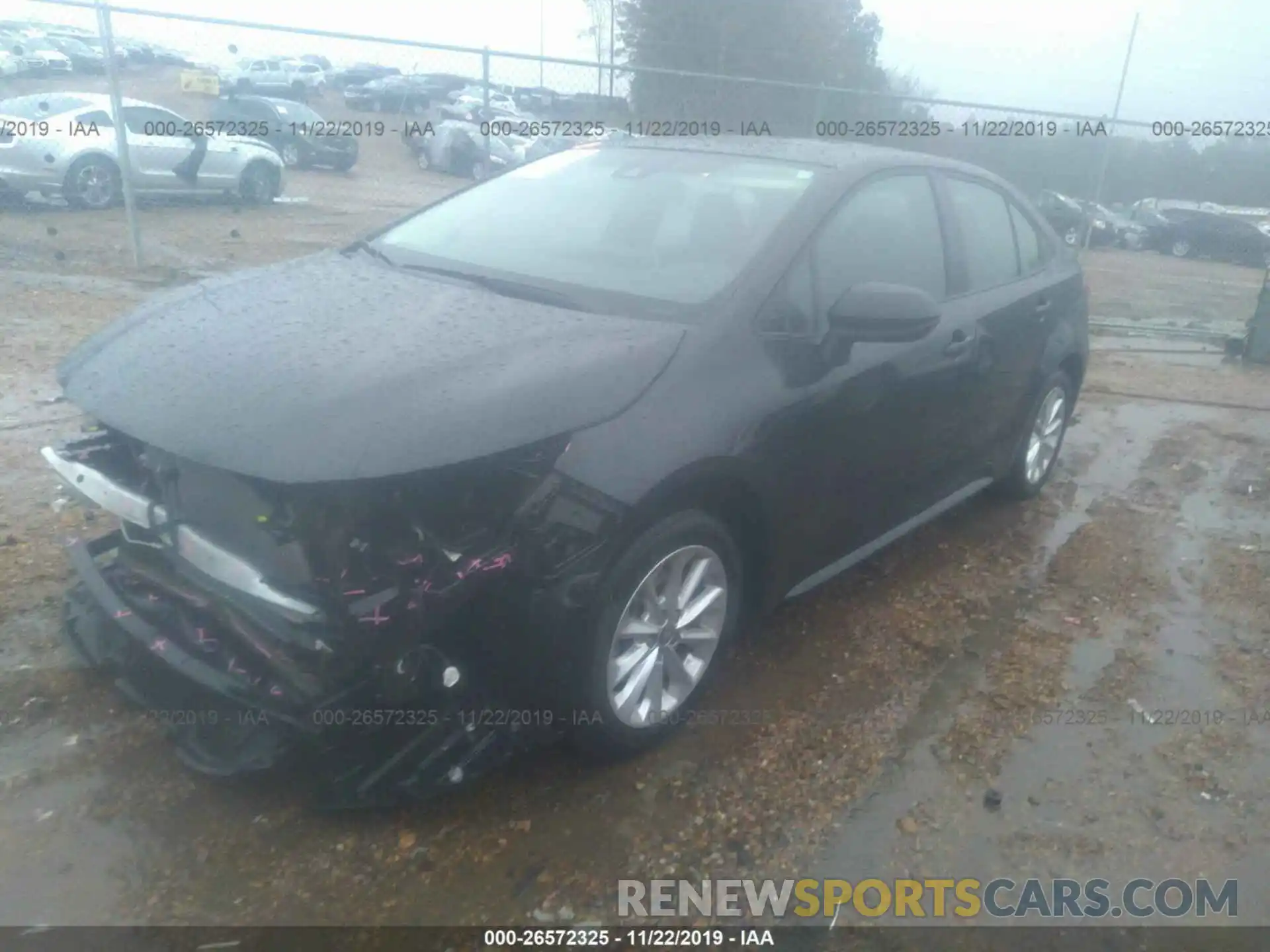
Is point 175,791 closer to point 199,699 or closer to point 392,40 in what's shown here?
point 199,699

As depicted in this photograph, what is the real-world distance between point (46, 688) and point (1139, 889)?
10.7 feet

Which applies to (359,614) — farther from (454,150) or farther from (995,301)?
(454,150)

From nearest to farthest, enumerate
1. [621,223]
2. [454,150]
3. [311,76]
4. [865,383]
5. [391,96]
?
[865,383]
[621,223]
[391,96]
[454,150]
[311,76]

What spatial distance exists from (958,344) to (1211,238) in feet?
80.9

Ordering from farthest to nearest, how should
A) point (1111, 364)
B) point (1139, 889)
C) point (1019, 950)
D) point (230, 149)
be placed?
point (230, 149) < point (1111, 364) < point (1139, 889) < point (1019, 950)

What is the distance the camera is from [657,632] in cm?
292

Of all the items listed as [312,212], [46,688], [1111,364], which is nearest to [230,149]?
[312,212]

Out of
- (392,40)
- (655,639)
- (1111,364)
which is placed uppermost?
(392,40)

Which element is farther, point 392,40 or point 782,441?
point 392,40

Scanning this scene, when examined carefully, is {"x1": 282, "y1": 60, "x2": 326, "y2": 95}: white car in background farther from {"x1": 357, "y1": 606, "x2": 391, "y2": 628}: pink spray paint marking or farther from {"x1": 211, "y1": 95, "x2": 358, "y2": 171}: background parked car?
{"x1": 357, "y1": 606, "x2": 391, "y2": 628}: pink spray paint marking

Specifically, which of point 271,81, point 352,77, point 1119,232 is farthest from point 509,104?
point 1119,232

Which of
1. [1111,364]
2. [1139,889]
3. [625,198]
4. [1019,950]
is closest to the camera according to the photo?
[1019,950]

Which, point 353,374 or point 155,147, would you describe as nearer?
point 353,374

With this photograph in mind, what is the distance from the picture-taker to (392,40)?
835cm
